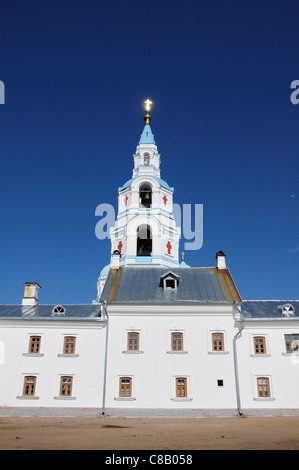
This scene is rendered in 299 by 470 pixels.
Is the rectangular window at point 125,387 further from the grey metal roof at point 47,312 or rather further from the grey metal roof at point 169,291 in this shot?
the grey metal roof at point 169,291

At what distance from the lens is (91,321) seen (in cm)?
2444

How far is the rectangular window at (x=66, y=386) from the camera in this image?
74.8 ft

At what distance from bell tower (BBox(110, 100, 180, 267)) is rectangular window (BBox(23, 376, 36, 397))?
13.8m

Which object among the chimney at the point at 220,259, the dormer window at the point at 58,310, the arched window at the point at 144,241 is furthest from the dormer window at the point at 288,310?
the dormer window at the point at 58,310

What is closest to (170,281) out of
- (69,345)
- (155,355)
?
(155,355)

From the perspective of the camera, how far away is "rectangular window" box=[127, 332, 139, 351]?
77.6 feet

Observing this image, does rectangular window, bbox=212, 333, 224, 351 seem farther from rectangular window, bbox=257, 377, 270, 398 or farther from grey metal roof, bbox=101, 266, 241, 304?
rectangular window, bbox=257, 377, 270, 398

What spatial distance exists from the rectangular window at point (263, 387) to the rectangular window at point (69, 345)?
39.4 feet

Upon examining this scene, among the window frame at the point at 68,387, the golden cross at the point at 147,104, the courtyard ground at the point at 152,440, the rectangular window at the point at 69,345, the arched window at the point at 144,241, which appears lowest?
the courtyard ground at the point at 152,440
